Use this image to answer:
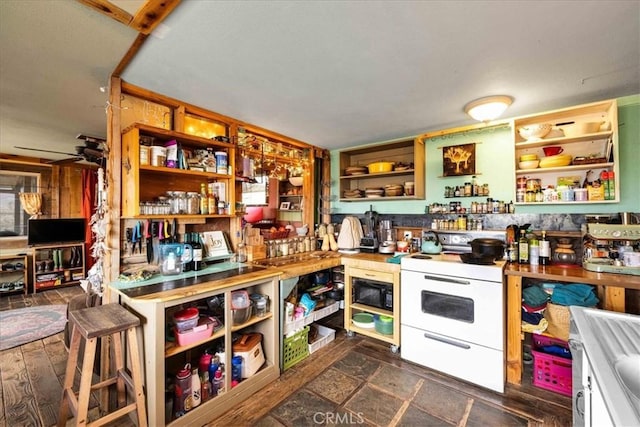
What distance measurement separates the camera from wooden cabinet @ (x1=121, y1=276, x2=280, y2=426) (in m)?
1.45

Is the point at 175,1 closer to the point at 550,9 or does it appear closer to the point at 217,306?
the point at 550,9

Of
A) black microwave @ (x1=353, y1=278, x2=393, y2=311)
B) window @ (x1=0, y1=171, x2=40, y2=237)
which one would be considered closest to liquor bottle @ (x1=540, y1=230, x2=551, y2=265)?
black microwave @ (x1=353, y1=278, x2=393, y2=311)

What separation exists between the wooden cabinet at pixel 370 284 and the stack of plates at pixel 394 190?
91cm

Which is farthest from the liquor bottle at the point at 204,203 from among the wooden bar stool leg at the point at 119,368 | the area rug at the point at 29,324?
the area rug at the point at 29,324

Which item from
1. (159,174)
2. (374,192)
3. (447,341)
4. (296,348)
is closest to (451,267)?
(447,341)

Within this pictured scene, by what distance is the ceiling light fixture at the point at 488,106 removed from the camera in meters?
2.02

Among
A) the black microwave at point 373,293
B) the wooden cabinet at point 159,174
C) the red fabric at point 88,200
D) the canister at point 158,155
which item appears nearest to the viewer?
the wooden cabinet at point 159,174

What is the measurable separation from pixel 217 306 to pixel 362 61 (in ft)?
6.56

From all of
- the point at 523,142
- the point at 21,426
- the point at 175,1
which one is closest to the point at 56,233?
the point at 21,426

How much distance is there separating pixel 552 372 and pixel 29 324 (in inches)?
211

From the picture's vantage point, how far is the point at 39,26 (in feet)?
4.34

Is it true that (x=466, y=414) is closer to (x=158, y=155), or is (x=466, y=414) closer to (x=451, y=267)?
(x=451, y=267)

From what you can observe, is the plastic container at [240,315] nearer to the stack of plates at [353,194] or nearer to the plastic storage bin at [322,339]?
the plastic storage bin at [322,339]

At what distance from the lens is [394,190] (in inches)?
119
